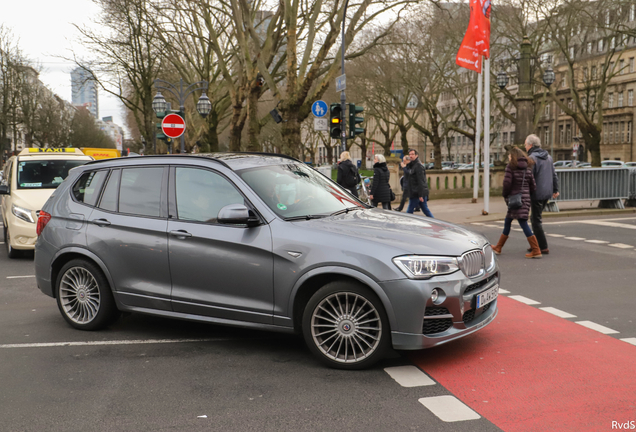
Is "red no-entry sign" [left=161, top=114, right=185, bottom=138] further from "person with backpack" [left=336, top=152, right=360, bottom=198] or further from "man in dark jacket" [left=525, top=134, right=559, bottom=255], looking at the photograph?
"man in dark jacket" [left=525, top=134, right=559, bottom=255]

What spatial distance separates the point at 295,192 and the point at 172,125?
1555cm

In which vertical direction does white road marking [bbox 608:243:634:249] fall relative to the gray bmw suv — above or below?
below

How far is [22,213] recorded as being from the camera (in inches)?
440

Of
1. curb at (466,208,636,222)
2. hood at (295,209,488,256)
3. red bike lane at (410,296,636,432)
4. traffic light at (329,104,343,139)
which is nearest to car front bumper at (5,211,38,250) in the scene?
hood at (295,209,488,256)

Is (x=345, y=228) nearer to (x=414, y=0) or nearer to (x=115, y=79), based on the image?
(x=414, y=0)

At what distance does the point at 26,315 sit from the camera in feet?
22.9

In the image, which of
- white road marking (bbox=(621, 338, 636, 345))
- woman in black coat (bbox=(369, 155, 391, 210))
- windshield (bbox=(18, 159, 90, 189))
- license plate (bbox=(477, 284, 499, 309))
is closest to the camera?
license plate (bbox=(477, 284, 499, 309))

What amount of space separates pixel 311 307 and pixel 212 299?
94 centimetres

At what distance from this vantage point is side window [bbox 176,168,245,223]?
5.49 metres

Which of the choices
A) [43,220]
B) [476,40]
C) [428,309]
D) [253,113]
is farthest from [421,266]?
[253,113]

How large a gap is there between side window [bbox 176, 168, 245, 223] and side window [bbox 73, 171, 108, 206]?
100 centimetres

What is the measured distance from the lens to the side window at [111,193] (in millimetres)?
6145

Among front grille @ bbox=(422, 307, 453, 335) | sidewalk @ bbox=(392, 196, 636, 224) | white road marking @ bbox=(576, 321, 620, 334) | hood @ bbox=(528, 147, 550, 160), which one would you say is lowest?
white road marking @ bbox=(576, 321, 620, 334)

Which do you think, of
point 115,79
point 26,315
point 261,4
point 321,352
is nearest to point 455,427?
point 321,352
